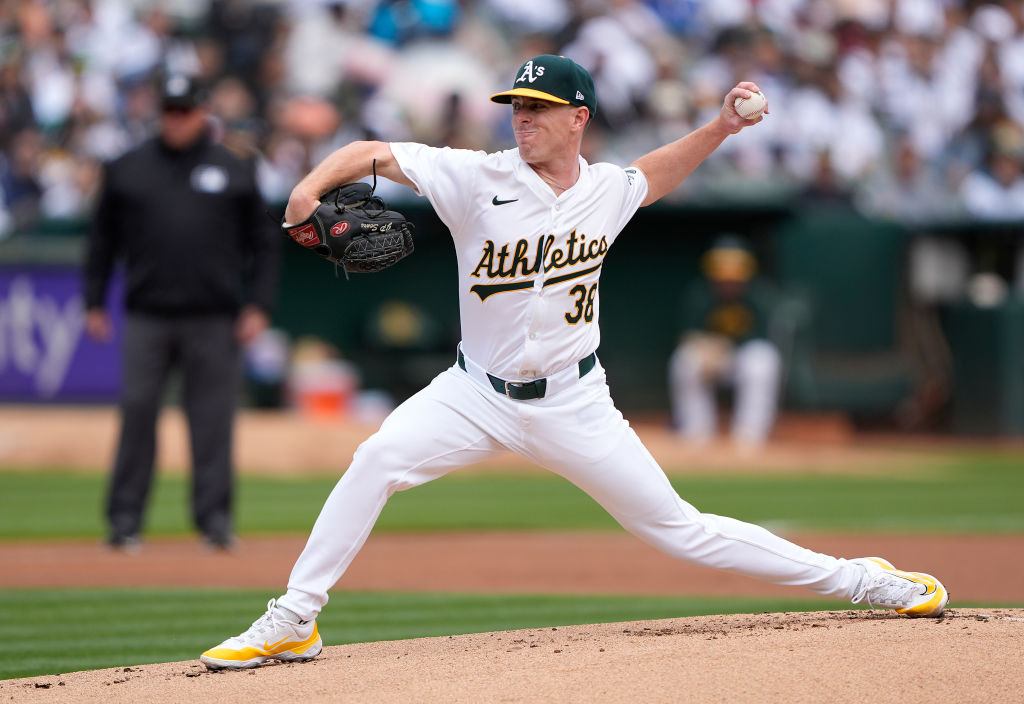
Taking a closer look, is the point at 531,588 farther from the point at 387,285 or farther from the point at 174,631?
the point at 387,285

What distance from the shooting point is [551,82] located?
14.6 ft

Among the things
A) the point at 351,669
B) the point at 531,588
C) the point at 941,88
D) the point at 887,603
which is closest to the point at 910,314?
the point at 941,88

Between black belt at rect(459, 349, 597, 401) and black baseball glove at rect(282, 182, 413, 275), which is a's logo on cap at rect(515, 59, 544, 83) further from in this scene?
black belt at rect(459, 349, 597, 401)

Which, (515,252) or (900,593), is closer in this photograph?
(515,252)

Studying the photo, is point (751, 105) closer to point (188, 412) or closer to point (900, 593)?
point (900, 593)

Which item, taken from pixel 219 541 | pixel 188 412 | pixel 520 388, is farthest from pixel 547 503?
pixel 520 388

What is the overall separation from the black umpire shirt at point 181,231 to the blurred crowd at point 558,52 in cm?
555

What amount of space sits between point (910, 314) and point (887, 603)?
1209 centimetres

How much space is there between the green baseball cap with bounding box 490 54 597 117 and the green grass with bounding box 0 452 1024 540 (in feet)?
17.1

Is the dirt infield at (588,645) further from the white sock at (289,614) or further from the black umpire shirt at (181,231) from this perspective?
the black umpire shirt at (181,231)

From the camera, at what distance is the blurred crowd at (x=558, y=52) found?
47.5 ft

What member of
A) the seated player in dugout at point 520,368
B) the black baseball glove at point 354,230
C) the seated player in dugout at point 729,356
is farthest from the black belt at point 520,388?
the seated player in dugout at point 729,356

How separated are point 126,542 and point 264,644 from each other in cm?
362

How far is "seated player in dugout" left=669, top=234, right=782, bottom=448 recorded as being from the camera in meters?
14.8
